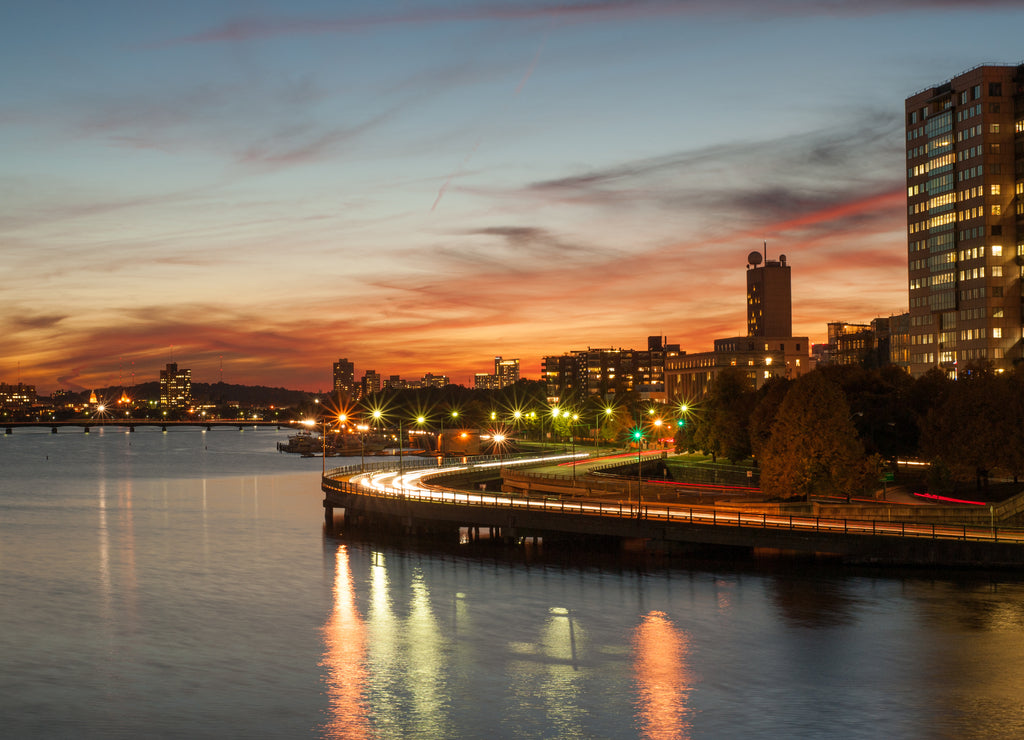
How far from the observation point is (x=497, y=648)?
51.2 meters

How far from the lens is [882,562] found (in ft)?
213

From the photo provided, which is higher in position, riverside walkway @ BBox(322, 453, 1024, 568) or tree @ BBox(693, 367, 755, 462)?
tree @ BBox(693, 367, 755, 462)

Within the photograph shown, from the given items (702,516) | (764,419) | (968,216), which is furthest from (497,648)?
(968,216)

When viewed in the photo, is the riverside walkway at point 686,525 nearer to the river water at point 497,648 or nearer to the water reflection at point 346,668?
the river water at point 497,648

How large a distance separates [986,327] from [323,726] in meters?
161

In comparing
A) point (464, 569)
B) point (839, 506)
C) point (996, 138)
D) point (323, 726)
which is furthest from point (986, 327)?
point (323, 726)

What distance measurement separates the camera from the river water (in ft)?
134

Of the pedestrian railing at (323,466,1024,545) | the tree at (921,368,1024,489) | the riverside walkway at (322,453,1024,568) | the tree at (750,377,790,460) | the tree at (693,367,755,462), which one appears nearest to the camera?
the riverside walkway at (322,453,1024,568)

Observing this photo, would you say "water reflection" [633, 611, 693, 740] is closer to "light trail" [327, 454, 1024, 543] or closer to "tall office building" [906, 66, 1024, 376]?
"light trail" [327, 454, 1024, 543]

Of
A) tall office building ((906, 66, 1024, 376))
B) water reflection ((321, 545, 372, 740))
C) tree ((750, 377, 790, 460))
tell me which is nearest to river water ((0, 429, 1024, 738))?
water reflection ((321, 545, 372, 740))

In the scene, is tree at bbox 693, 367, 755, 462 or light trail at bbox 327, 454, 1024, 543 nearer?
light trail at bbox 327, 454, 1024, 543

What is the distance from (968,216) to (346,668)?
160210 millimetres

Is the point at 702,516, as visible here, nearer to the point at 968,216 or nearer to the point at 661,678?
the point at 661,678

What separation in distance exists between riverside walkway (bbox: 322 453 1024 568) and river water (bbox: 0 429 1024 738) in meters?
1.58
